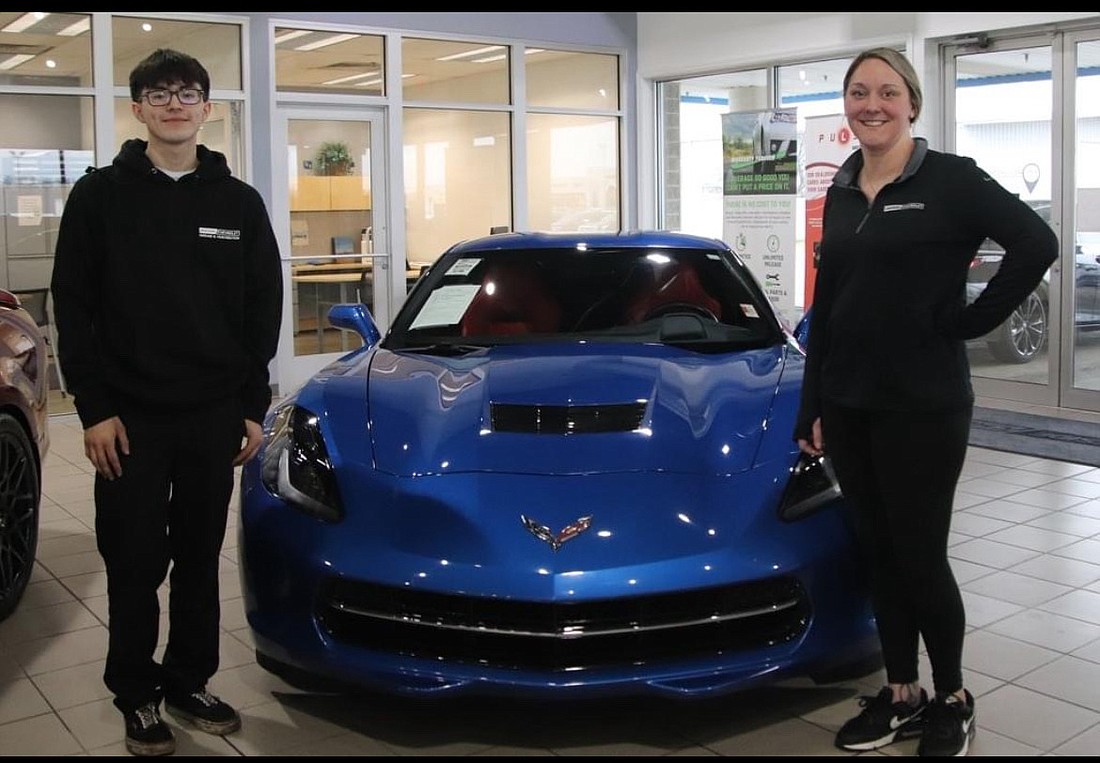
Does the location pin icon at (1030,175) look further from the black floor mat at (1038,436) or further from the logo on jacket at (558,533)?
the logo on jacket at (558,533)

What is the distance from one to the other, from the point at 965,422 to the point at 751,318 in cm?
136

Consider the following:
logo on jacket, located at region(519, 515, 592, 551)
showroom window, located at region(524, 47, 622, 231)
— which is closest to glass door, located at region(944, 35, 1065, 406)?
showroom window, located at region(524, 47, 622, 231)

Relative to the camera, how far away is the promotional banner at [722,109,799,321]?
10.4 metres

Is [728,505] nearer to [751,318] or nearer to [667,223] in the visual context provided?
[751,318]

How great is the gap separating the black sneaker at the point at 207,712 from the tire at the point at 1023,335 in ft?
23.1

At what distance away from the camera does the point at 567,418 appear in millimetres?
3164

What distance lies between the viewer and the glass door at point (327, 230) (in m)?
10.2

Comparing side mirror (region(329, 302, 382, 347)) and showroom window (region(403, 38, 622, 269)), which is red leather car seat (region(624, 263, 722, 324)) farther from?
showroom window (region(403, 38, 622, 269))

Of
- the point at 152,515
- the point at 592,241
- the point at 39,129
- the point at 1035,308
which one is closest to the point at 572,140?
the point at 1035,308

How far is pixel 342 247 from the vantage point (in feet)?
34.9

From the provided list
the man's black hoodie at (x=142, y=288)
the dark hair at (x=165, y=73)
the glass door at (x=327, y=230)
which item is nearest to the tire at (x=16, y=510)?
the man's black hoodie at (x=142, y=288)

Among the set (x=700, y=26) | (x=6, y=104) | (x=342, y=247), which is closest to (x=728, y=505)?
(x=6, y=104)

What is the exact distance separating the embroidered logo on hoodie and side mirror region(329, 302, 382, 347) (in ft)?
4.34

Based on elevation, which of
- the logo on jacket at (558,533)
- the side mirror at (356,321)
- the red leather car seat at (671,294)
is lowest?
the logo on jacket at (558,533)
